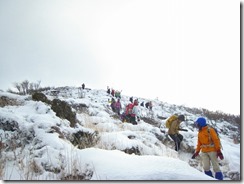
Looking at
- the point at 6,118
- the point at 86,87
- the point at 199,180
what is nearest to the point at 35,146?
the point at 6,118

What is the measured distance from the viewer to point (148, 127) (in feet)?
21.1

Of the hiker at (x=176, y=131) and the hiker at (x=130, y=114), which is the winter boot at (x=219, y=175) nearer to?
the hiker at (x=176, y=131)

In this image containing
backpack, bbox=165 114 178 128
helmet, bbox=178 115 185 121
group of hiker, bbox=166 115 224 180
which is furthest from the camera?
backpack, bbox=165 114 178 128

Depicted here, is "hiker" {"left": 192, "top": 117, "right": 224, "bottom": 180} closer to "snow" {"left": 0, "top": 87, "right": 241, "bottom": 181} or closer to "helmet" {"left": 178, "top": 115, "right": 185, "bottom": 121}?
"snow" {"left": 0, "top": 87, "right": 241, "bottom": 181}

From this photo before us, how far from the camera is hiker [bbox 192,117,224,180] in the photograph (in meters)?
3.89

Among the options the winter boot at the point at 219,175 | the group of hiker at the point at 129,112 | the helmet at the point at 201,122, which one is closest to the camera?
the winter boot at the point at 219,175

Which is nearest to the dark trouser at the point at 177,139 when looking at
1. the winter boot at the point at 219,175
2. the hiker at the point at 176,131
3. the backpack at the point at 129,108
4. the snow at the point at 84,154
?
the hiker at the point at 176,131

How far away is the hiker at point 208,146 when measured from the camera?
3893 mm

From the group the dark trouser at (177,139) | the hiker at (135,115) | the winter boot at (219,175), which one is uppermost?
the hiker at (135,115)

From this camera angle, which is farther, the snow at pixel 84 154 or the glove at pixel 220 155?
the glove at pixel 220 155

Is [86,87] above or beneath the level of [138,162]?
above

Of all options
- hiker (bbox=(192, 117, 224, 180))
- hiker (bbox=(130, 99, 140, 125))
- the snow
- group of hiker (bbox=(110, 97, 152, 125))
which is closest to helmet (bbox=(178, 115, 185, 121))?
the snow

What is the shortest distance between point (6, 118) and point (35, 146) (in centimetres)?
104

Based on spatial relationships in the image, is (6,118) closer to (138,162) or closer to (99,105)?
(138,162)
